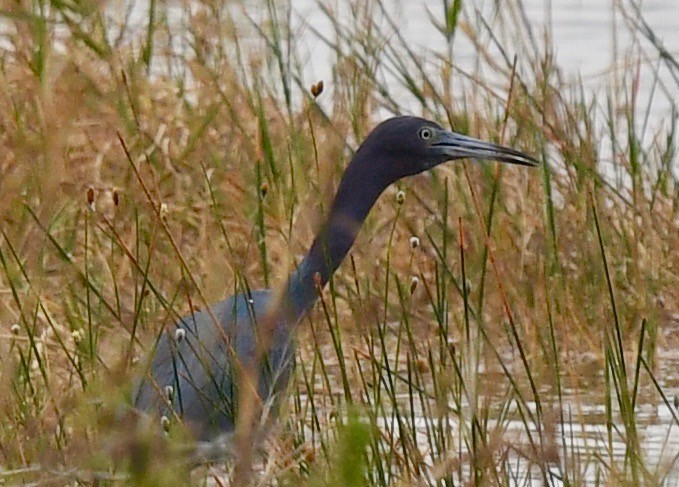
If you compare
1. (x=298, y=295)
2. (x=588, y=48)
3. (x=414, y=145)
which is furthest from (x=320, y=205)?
(x=588, y=48)

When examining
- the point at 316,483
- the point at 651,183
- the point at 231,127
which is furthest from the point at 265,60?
the point at 316,483

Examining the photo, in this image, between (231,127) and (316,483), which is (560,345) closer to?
(231,127)

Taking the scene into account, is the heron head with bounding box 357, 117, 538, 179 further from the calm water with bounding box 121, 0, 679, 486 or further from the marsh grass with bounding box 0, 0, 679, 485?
the calm water with bounding box 121, 0, 679, 486

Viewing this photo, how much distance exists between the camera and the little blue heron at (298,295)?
3836 mm

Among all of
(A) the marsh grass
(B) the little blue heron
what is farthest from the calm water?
(B) the little blue heron

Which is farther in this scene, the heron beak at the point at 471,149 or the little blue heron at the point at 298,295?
the heron beak at the point at 471,149

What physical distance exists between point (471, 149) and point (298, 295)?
1.65ft

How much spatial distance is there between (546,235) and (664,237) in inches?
12.0

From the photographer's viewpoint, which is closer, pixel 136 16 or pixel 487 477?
pixel 487 477

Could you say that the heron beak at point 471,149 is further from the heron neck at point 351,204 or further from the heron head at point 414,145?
the heron neck at point 351,204

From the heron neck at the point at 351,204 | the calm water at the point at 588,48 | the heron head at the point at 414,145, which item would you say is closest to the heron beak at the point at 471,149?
the heron head at the point at 414,145

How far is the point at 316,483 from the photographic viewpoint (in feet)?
7.78

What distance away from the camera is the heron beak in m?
4.32

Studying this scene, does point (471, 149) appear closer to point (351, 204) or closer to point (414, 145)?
point (414, 145)
